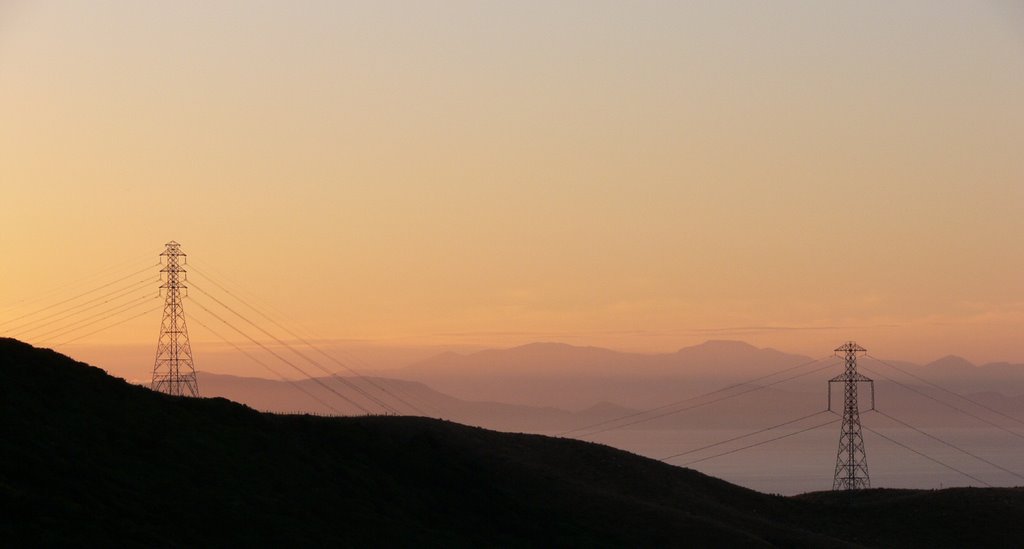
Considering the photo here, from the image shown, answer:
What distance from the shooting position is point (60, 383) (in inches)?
2061

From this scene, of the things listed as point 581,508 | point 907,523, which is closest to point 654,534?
point 581,508

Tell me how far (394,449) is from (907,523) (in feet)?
106

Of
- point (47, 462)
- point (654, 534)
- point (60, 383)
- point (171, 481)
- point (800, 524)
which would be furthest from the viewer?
point (800, 524)

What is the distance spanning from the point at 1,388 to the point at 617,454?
3981 centimetres

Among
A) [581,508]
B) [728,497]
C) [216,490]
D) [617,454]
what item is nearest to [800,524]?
[728,497]

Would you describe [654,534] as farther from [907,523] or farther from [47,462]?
[47,462]

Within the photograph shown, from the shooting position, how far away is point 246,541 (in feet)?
147

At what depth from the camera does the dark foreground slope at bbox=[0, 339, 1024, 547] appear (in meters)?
42.9

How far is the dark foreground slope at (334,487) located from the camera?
42.9 meters

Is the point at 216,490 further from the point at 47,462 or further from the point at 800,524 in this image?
the point at 800,524

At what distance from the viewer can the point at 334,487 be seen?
2228 inches

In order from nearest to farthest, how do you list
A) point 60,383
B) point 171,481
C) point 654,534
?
point 171,481 < point 60,383 < point 654,534

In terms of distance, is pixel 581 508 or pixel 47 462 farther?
pixel 581 508

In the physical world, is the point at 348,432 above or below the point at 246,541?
above
